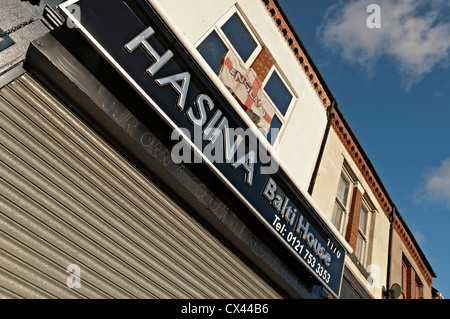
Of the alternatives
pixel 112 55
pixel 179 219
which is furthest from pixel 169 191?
pixel 112 55

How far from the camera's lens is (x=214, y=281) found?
16.7 ft

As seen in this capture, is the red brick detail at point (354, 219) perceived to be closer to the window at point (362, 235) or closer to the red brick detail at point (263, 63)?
the window at point (362, 235)

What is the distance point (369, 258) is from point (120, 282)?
8818 mm

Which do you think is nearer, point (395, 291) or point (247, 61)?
point (247, 61)

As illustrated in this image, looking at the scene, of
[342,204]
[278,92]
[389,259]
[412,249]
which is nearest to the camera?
[278,92]

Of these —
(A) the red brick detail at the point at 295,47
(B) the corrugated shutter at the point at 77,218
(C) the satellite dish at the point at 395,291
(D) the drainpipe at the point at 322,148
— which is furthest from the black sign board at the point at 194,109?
(C) the satellite dish at the point at 395,291

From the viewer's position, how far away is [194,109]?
4738mm

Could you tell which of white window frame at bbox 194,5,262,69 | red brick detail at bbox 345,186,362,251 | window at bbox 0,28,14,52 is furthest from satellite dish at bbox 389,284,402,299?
window at bbox 0,28,14,52

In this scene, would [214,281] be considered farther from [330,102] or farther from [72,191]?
[330,102]

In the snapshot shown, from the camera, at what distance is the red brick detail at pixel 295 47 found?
7812 millimetres

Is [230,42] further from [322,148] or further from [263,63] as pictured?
[322,148]

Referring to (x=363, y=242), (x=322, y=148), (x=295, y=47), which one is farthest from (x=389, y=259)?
(x=295, y=47)

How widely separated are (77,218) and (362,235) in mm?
9313

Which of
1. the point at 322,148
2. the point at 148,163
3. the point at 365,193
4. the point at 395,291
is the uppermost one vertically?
the point at 365,193
